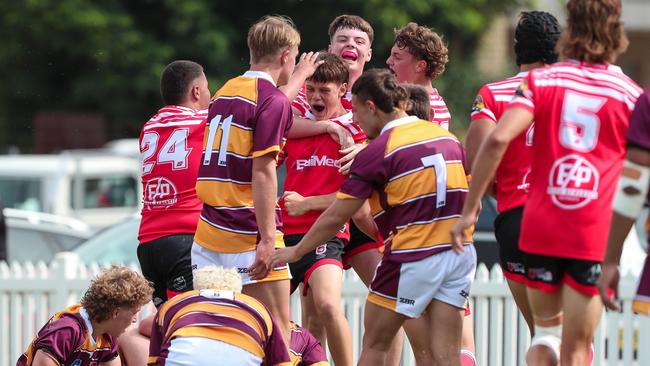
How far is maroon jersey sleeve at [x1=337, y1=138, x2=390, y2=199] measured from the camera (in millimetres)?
6121

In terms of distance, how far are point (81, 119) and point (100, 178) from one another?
26.6 ft

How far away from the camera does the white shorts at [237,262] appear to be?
21.4ft

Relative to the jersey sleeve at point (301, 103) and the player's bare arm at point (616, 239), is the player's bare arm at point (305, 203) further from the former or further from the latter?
the player's bare arm at point (616, 239)

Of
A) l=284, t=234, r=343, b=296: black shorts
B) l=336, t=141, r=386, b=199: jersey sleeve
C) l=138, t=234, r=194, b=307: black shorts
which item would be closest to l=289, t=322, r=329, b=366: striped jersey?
l=284, t=234, r=343, b=296: black shorts

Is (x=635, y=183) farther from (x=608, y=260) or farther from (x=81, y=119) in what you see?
(x=81, y=119)

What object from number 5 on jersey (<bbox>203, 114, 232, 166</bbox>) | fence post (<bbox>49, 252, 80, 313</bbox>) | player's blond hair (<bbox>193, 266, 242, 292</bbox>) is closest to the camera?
player's blond hair (<bbox>193, 266, 242, 292</bbox>)

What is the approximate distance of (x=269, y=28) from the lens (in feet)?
21.4

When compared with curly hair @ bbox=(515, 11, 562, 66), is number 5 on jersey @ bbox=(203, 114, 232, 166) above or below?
below

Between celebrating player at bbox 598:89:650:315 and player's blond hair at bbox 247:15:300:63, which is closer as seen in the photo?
celebrating player at bbox 598:89:650:315

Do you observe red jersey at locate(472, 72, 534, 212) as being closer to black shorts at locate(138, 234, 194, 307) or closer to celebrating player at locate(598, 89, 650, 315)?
celebrating player at locate(598, 89, 650, 315)

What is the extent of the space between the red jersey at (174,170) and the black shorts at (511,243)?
1.92 m

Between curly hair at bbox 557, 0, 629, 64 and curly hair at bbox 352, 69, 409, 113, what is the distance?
0.98 meters

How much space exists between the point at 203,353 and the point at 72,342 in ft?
4.60

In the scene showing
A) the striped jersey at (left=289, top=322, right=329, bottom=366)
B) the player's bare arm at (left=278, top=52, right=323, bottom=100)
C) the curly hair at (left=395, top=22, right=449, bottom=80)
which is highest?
the curly hair at (left=395, top=22, right=449, bottom=80)
